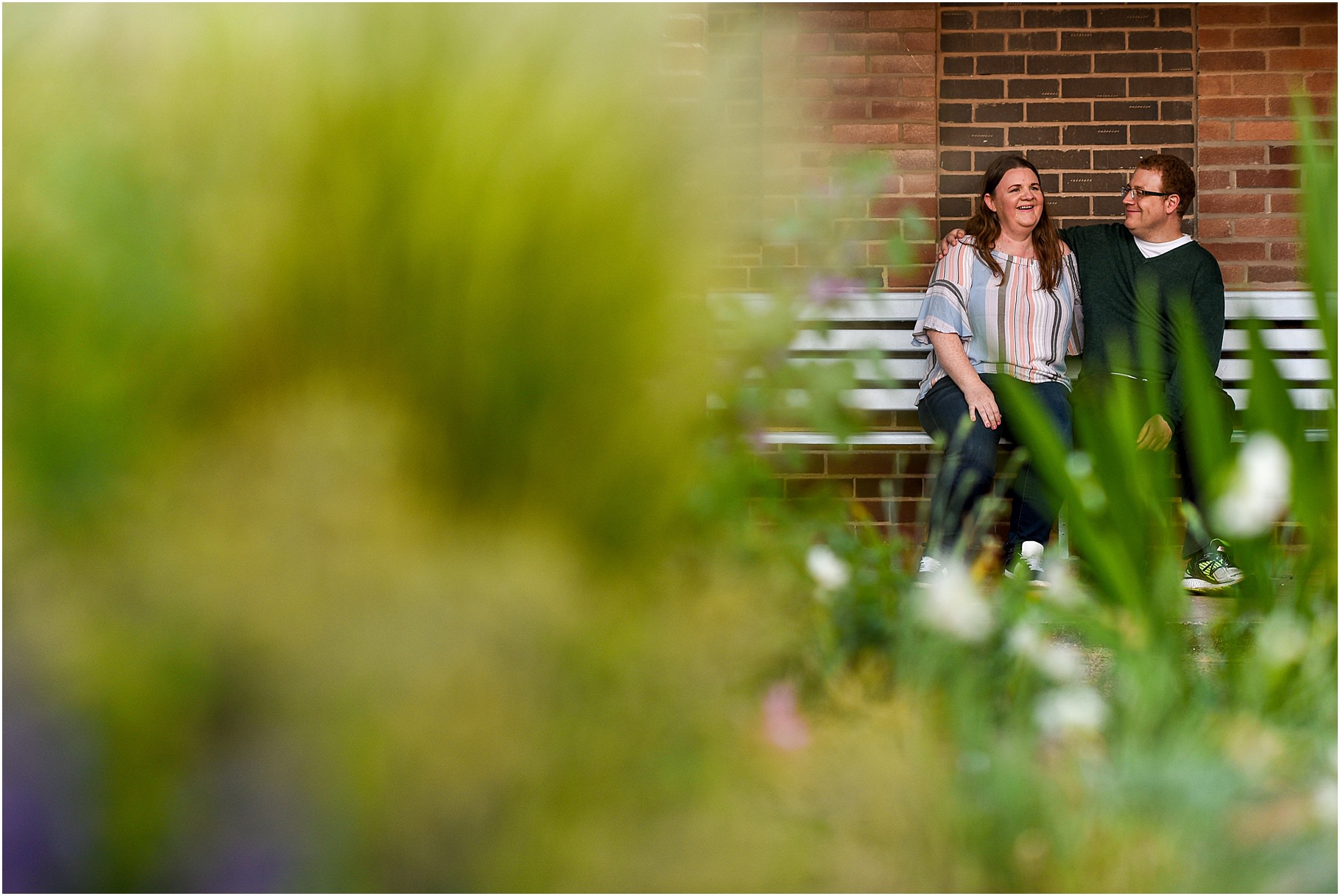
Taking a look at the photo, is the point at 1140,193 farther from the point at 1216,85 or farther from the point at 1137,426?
the point at 1137,426

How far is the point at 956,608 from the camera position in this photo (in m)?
1.29

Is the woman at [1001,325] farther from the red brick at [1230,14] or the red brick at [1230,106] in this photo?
the red brick at [1230,14]

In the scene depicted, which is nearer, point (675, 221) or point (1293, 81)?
point (675, 221)

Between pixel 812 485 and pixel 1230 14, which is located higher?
pixel 1230 14

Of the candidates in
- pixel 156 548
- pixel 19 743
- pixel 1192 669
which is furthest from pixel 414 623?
pixel 1192 669

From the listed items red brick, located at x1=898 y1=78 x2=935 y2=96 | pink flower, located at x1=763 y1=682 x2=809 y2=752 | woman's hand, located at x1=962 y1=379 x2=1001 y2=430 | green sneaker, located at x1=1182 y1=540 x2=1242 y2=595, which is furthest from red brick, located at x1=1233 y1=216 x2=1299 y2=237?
pink flower, located at x1=763 y1=682 x2=809 y2=752

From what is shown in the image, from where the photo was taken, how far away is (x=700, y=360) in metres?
1.07

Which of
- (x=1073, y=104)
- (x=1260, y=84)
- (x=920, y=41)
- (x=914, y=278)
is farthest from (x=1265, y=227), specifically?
(x=920, y=41)

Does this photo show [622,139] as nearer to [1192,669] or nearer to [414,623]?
[414,623]

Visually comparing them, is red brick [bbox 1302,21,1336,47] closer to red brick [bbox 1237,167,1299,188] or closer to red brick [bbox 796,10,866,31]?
red brick [bbox 1237,167,1299,188]

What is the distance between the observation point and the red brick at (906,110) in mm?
3895

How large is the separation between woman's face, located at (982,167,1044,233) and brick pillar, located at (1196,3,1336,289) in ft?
3.15

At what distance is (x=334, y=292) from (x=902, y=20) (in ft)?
11.4

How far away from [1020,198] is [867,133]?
2.59ft
